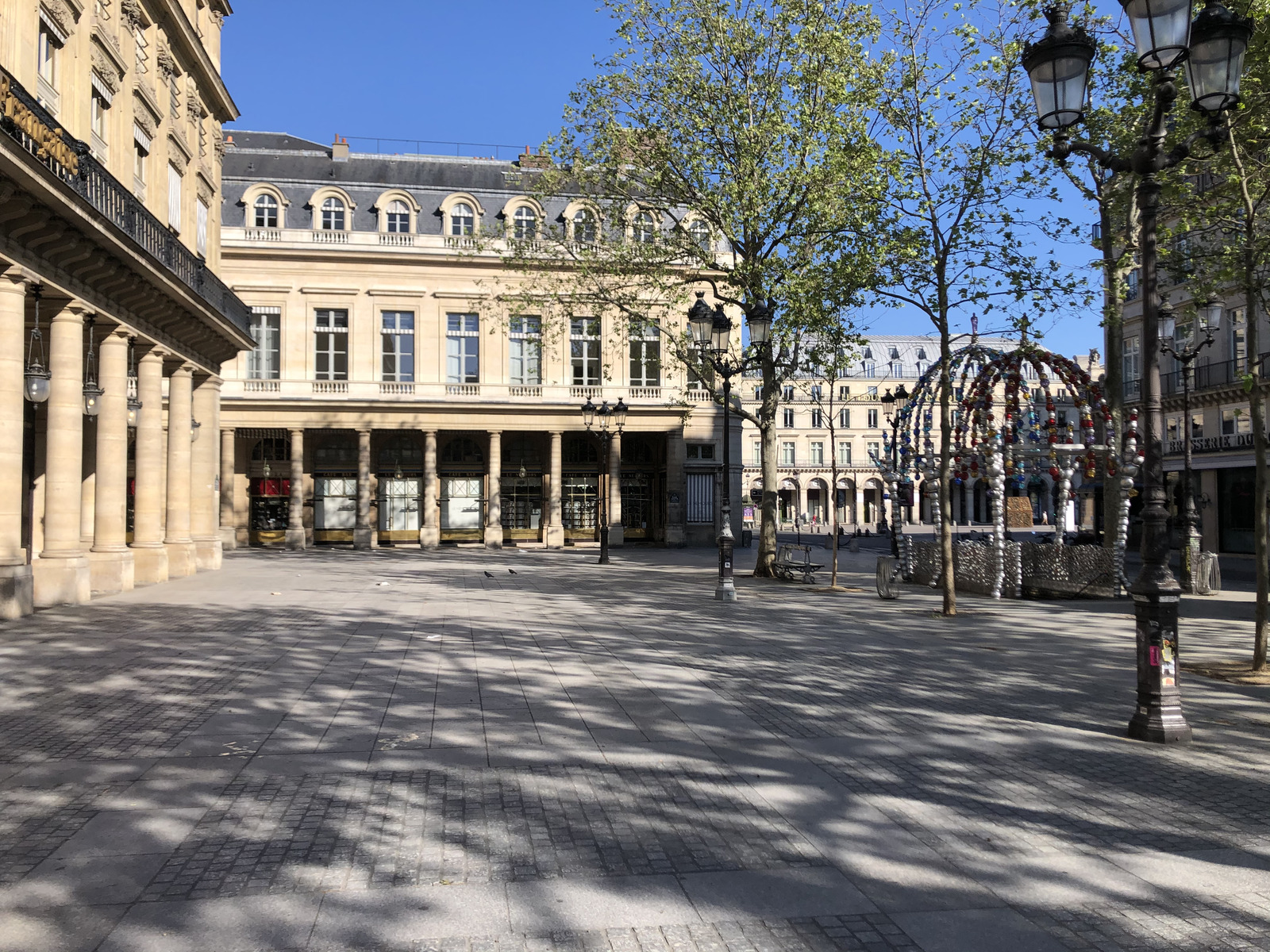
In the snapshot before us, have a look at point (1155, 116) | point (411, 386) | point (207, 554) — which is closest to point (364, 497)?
point (411, 386)

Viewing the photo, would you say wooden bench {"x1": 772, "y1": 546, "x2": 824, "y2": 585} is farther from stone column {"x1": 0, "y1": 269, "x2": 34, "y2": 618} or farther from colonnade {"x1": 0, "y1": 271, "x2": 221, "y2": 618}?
stone column {"x1": 0, "y1": 269, "x2": 34, "y2": 618}

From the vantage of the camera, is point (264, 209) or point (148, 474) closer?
point (148, 474)

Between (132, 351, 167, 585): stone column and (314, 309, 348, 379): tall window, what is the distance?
68.7 feet

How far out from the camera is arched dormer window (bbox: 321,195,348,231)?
145ft

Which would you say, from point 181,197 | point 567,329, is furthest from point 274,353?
point 181,197

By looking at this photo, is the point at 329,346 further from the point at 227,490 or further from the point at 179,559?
the point at 179,559

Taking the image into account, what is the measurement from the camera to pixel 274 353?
43.5 m

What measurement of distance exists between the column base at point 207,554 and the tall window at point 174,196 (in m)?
8.80

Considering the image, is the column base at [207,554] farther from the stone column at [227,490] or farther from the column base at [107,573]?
the stone column at [227,490]

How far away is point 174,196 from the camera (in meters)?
25.2

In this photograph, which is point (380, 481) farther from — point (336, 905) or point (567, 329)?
point (336, 905)

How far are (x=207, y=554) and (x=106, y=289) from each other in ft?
34.8

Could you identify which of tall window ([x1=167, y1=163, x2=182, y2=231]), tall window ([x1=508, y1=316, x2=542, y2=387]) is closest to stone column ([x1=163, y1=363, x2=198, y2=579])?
tall window ([x1=167, y1=163, x2=182, y2=231])

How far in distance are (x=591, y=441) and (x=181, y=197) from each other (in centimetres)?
2478
